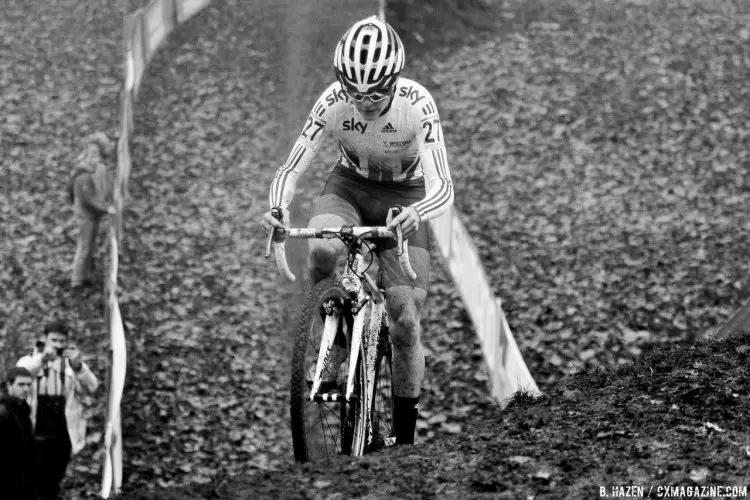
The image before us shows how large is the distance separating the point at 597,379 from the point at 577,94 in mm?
10523

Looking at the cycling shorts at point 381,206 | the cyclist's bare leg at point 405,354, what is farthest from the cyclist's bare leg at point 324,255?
the cyclist's bare leg at point 405,354

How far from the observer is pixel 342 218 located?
754 centimetres

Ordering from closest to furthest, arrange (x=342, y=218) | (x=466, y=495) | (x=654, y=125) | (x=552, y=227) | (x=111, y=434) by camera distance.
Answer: (x=466, y=495) → (x=342, y=218) → (x=111, y=434) → (x=552, y=227) → (x=654, y=125)

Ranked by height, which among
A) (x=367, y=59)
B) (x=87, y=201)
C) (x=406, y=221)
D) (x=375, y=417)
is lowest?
(x=375, y=417)

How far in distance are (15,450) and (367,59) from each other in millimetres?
4433

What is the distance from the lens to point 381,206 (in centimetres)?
792

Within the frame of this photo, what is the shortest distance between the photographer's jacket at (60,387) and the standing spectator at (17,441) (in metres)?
0.35

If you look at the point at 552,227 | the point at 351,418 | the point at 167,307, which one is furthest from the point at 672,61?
the point at 351,418

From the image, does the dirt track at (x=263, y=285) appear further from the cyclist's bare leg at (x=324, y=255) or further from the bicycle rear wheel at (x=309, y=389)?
the cyclist's bare leg at (x=324, y=255)

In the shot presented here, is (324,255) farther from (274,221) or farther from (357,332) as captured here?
(357,332)

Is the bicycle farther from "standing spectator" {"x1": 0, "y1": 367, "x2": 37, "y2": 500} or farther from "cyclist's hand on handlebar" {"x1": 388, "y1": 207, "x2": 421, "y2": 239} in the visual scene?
"standing spectator" {"x1": 0, "y1": 367, "x2": 37, "y2": 500}

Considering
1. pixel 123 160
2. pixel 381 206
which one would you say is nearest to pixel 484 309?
pixel 381 206

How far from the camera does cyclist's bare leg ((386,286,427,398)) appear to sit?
24.9 ft

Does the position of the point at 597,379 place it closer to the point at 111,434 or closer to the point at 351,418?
the point at 351,418
